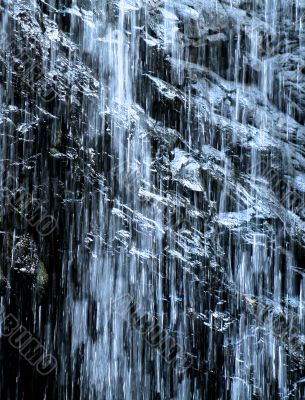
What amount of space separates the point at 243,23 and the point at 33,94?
20.4 feet

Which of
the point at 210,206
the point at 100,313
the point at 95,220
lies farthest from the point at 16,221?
the point at 210,206

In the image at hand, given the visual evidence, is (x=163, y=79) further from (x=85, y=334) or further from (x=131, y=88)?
(x=85, y=334)

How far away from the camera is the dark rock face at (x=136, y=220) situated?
657cm

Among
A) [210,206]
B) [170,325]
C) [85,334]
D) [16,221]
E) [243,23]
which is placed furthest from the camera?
[243,23]

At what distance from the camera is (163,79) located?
9.37 metres

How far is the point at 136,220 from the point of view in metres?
7.49

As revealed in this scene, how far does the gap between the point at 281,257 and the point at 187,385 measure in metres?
2.91

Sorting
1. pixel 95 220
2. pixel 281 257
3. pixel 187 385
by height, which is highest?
pixel 95 220

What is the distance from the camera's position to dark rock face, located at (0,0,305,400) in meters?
6.57

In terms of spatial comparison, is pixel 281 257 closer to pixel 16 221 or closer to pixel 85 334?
pixel 85 334

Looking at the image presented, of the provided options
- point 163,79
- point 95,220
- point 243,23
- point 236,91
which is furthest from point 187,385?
point 243,23

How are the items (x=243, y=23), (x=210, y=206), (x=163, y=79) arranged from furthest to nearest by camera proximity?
(x=243, y=23), (x=163, y=79), (x=210, y=206)

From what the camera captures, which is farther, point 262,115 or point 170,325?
point 262,115

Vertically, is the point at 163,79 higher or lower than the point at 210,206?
higher
